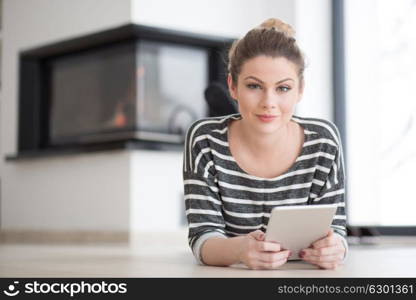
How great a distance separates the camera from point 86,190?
13.6 feet

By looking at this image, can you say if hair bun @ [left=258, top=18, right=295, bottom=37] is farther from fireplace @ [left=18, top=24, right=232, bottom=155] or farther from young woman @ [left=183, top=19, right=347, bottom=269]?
fireplace @ [left=18, top=24, right=232, bottom=155]

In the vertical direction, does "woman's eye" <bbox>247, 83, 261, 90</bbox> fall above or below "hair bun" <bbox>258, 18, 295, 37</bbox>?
below

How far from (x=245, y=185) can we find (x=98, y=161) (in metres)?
2.40

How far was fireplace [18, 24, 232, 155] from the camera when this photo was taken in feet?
13.1

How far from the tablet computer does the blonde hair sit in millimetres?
357

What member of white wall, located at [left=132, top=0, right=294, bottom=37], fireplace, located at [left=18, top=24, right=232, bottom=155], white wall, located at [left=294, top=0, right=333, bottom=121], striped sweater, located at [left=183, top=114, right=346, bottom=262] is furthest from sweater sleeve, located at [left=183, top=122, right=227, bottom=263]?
white wall, located at [left=294, top=0, right=333, bottom=121]

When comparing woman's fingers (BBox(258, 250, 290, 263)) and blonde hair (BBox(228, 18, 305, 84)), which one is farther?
blonde hair (BBox(228, 18, 305, 84))

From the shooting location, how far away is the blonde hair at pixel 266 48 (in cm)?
165

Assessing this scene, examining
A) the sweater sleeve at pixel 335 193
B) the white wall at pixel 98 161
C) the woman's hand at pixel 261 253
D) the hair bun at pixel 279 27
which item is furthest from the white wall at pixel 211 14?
the woman's hand at pixel 261 253

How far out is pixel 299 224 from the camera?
4.97ft

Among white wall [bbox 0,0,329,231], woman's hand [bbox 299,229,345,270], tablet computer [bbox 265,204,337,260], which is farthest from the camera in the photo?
white wall [bbox 0,0,329,231]

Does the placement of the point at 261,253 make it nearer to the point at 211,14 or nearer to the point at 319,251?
the point at 319,251

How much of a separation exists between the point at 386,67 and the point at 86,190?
5.94 feet

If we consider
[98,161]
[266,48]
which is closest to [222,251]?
[266,48]
